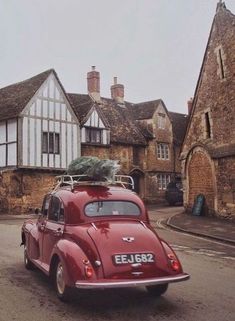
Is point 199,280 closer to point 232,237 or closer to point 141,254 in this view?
point 141,254

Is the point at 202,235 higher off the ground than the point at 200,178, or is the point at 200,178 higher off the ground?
the point at 200,178

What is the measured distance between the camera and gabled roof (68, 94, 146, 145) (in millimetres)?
30156

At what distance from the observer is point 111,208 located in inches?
277

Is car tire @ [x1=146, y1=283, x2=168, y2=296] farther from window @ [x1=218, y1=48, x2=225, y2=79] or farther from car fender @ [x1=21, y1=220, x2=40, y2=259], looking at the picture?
window @ [x1=218, y1=48, x2=225, y2=79]

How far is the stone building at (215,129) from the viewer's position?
65.8 feet

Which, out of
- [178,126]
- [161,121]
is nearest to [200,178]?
[161,121]

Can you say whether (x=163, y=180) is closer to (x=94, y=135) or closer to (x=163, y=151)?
(x=163, y=151)

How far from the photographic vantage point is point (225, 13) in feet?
70.2

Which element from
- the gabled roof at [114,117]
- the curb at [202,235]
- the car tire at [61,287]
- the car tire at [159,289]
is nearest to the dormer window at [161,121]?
the gabled roof at [114,117]

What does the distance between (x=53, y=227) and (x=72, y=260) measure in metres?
1.33

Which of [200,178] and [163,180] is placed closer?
[200,178]

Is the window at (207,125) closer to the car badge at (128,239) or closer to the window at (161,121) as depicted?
the window at (161,121)

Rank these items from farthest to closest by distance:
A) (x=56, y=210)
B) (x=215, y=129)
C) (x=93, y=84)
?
(x=93, y=84) → (x=215, y=129) → (x=56, y=210)

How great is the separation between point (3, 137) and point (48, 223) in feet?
62.7
